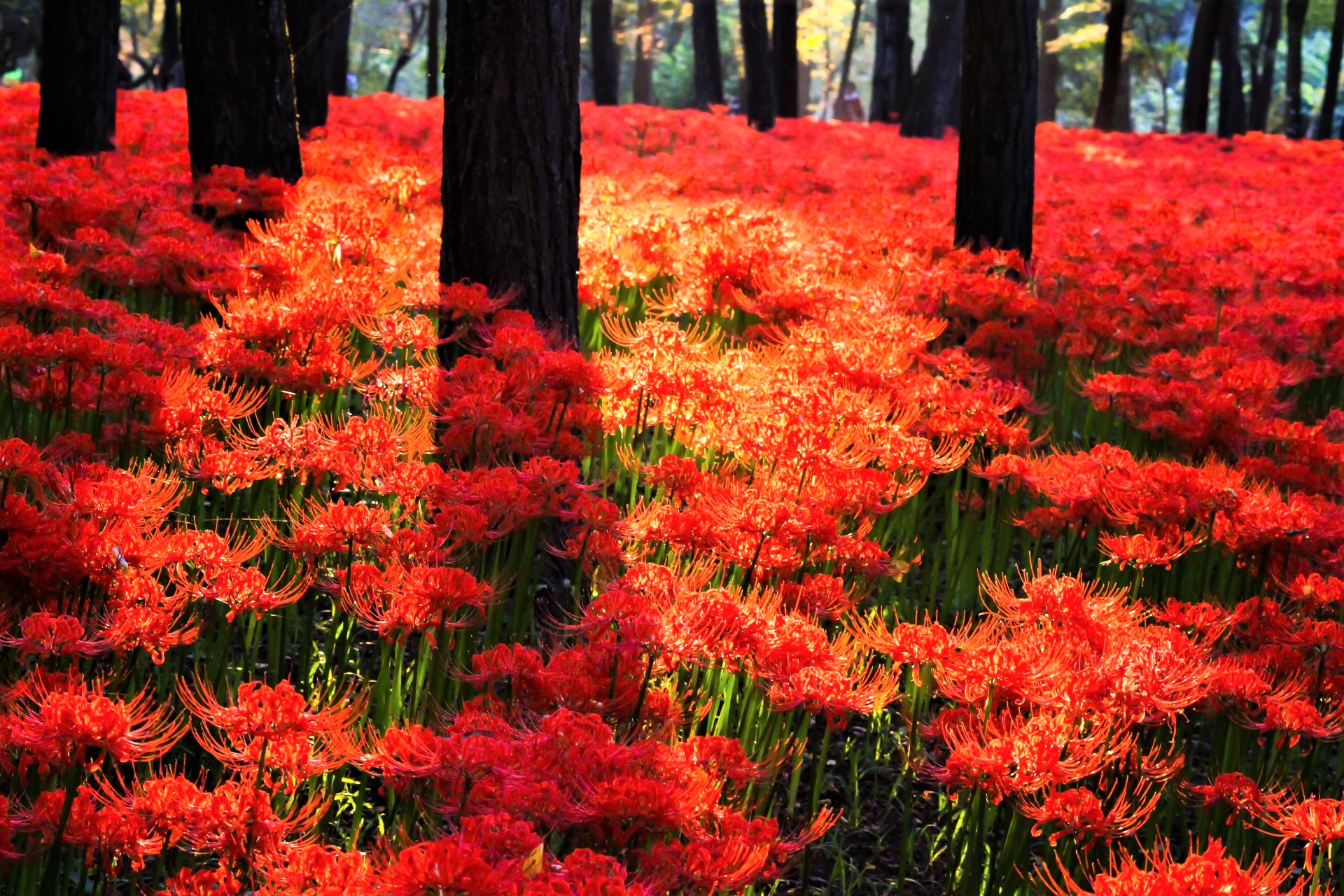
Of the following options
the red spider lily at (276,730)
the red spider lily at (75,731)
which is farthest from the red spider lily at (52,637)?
the red spider lily at (276,730)

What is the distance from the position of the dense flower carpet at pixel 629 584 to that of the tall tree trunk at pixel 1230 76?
17521 millimetres

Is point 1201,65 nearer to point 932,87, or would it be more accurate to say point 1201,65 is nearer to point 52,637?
point 932,87

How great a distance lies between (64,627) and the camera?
238cm

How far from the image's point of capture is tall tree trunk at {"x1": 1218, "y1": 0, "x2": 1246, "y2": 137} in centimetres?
2200

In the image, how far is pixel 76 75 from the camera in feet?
30.3

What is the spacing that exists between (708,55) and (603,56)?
6.36 feet

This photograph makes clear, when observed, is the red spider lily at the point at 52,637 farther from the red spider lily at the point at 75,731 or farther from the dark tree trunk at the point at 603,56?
the dark tree trunk at the point at 603,56

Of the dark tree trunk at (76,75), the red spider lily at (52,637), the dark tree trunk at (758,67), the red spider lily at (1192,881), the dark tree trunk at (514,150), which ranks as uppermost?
the dark tree trunk at (758,67)

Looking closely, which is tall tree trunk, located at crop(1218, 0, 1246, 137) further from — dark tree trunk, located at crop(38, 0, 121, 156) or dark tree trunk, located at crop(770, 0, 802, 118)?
dark tree trunk, located at crop(38, 0, 121, 156)

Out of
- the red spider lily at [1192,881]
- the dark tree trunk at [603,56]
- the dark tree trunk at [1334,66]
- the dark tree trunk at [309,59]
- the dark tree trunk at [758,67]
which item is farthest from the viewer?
the dark tree trunk at [603,56]

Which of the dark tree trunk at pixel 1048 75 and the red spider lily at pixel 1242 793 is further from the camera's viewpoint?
the dark tree trunk at pixel 1048 75

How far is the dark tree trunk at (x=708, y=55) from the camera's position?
70.3ft

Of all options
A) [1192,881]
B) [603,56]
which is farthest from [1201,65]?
[1192,881]

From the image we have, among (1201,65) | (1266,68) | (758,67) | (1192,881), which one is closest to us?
(1192,881)
